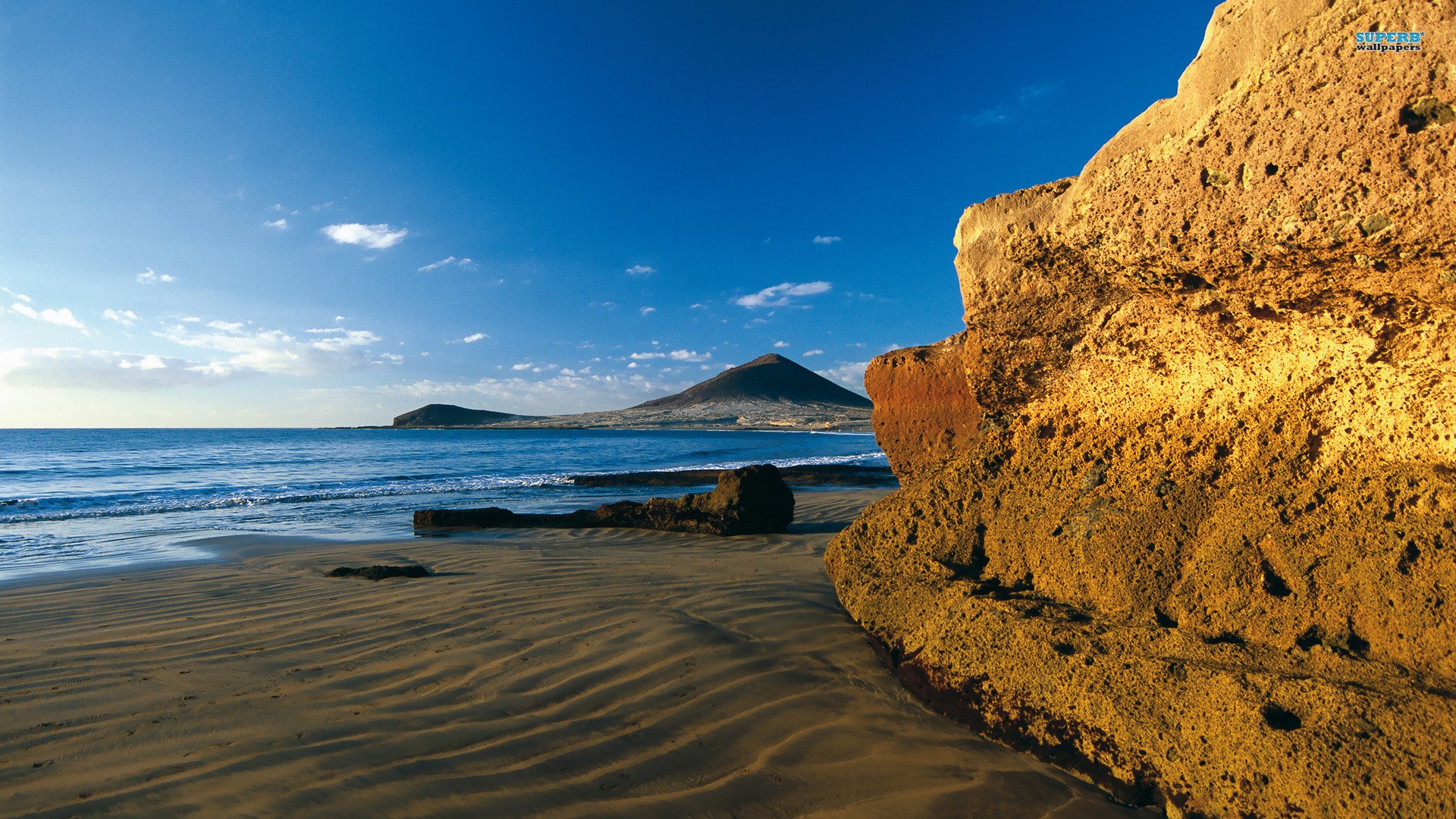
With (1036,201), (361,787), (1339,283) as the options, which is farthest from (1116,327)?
(361,787)

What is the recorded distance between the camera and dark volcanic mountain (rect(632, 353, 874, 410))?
118 metres

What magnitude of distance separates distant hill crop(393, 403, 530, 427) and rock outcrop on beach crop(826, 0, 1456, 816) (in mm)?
114000

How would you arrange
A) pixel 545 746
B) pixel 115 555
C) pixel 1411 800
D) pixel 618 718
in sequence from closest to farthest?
pixel 1411 800 < pixel 545 746 < pixel 618 718 < pixel 115 555

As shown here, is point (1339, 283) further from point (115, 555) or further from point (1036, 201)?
point (115, 555)

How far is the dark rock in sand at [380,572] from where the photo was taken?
5574 millimetres

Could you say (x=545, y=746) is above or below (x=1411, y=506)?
below

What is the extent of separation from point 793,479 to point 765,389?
352 ft

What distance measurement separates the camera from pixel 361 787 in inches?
86.1

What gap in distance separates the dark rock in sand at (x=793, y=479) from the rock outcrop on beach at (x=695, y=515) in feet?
21.9

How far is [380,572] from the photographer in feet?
18.4

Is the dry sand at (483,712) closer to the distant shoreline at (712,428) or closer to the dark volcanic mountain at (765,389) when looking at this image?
the distant shoreline at (712,428)

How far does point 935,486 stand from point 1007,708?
1385 millimetres

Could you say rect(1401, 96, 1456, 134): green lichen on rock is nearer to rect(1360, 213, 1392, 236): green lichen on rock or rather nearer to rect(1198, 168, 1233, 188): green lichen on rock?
rect(1360, 213, 1392, 236): green lichen on rock

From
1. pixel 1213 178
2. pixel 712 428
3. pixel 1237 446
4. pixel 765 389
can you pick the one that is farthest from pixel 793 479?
pixel 765 389
